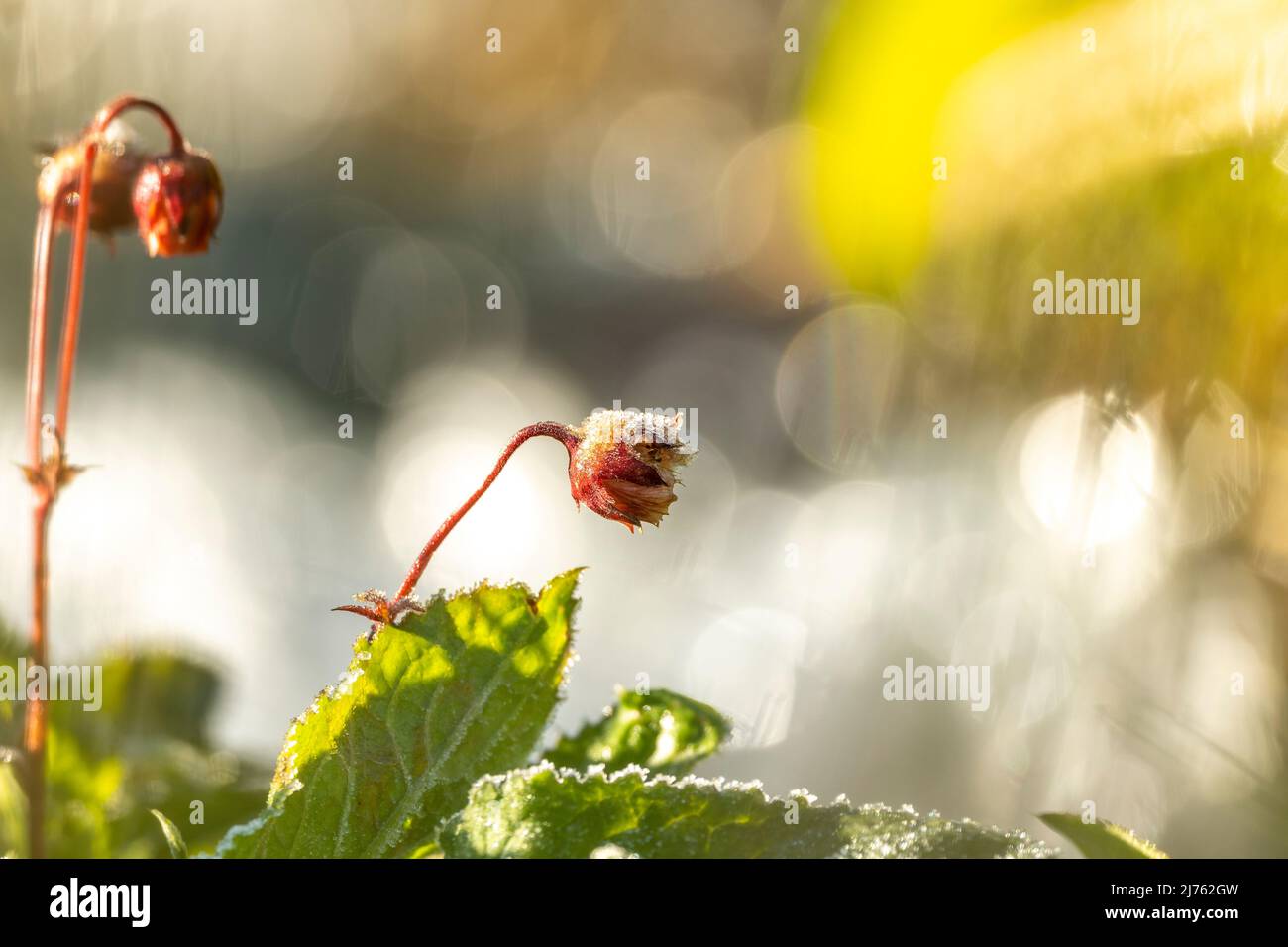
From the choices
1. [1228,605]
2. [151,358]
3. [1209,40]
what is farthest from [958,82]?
[151,358]

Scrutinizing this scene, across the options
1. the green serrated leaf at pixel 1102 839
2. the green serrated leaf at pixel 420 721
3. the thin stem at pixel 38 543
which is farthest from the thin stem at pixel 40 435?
the green serrated leaf at pixel 1102 839

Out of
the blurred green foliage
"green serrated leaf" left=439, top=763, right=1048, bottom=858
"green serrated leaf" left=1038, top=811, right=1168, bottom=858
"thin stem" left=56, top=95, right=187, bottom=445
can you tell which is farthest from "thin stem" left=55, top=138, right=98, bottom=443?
"green serrated leaf" left=1038, top=811, right=1168, bottom=858

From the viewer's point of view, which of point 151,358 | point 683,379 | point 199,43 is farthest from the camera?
point 199,43

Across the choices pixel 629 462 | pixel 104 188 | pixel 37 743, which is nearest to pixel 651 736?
pixel 629 462

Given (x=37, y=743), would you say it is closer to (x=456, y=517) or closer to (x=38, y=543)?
(x=38, y=543)

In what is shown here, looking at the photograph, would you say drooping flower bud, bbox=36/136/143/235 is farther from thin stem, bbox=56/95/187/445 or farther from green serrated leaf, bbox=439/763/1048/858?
green serrated leaf, bbox=439/763/1048/858

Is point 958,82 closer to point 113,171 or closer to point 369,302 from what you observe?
point 113,171
